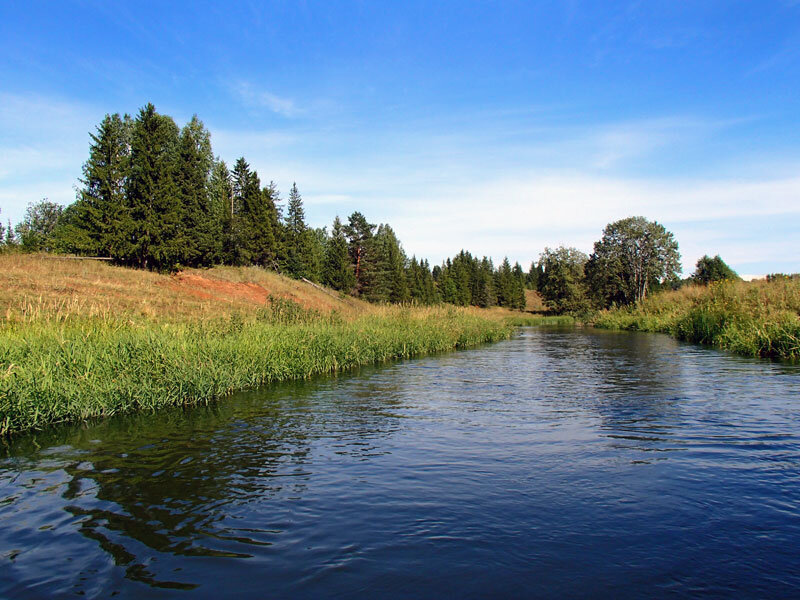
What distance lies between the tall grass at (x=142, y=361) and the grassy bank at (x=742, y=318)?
15861 millimetres

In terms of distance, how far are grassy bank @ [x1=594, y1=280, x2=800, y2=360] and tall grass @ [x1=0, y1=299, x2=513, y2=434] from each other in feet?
52.0

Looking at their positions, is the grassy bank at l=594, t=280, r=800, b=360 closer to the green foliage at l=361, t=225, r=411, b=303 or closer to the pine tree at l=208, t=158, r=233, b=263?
the green foliage at l=361, t=225, r=411, b=303

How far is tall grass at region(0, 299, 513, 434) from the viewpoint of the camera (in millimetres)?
9789

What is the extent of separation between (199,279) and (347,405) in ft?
107

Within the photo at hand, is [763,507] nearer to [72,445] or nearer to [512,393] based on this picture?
[512,393]

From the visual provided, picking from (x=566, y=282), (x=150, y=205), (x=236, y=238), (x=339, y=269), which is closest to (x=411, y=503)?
(x=150, y=205)

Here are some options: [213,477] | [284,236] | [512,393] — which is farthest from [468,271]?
[213,477]

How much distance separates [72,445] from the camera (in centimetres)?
874

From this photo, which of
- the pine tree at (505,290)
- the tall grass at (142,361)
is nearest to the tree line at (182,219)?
the tall grass at (142,361)

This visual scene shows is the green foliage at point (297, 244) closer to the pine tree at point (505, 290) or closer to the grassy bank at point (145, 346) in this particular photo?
the grassy bank at point (145, 346)

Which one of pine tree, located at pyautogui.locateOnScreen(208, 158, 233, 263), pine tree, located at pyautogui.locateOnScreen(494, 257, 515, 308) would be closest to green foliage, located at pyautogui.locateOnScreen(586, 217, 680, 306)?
pine tree, located at pyautogui.locateOnScreen(494, 257, 515, 308)

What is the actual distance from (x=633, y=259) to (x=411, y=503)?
8469 cm

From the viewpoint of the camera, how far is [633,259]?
82.6 meters

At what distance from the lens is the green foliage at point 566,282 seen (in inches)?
3595
